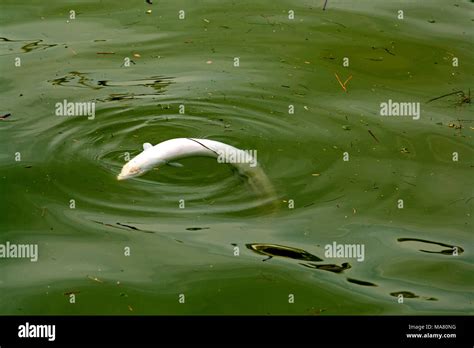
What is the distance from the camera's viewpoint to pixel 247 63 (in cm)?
813

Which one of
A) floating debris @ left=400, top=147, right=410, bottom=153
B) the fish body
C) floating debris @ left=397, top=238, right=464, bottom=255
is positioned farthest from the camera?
floating debris @ left=400, top=147, right=410, bottom=153

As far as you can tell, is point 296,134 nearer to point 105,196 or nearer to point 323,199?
point 323,199

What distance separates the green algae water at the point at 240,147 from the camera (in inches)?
212

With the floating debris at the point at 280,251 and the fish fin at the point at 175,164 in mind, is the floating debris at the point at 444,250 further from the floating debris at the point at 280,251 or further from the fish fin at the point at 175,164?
the fish fin at the point at 175,164

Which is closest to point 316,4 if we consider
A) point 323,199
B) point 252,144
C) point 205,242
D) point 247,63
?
point 247,63

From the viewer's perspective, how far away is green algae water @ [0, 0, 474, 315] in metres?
5.39

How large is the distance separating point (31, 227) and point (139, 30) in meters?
3.50

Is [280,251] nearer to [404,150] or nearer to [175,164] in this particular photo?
[175,164]

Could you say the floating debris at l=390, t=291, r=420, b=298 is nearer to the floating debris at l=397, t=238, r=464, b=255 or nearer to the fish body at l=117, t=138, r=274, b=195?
the floating debris at l=397, t=238, r=464, b=255

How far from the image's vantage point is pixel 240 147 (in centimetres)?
675

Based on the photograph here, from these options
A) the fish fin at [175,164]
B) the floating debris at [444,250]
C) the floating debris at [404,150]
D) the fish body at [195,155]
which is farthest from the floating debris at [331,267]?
the floating debris at [404,150]

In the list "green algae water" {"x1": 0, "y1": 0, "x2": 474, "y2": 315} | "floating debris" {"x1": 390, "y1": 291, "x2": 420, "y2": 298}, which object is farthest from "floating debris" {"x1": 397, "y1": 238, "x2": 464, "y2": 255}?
"floating debris" {"x1": 390, "y1": 291, "x2": 420, "y2": 298}

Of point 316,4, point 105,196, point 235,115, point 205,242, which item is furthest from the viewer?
point 316,4

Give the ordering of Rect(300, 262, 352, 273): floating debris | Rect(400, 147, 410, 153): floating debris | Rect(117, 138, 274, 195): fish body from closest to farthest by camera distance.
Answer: Rect(300, 262, 352, 273): floating debris
Rect(117, 138, 274, 195): fish body
Rect(400, 147, 410, 153): floating debris
